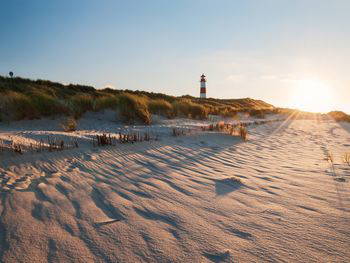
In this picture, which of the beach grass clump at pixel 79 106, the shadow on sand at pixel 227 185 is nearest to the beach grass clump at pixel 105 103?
the beach grass clump at pixel 79 106

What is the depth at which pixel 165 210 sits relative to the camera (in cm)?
253

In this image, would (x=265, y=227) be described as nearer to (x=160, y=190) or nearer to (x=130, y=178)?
(x=160, y=190)

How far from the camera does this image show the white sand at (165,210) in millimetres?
1853

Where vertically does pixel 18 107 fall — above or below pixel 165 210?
above

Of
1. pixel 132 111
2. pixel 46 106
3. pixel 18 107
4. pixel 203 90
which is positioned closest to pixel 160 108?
pixel 132 111

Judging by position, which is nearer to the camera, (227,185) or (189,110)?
(227,185)

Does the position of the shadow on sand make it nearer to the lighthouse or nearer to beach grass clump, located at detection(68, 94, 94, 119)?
beach grass clump, located at detection(68, 94, 94, 119)

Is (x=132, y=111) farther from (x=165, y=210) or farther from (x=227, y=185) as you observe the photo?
(x=165, y=210)

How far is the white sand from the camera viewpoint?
6.08ft

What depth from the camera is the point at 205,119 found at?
1390cm

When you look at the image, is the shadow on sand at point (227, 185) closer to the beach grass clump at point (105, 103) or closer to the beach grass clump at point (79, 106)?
the beach grass clump at point (79, 106)

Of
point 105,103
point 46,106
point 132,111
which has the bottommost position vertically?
point 132,111

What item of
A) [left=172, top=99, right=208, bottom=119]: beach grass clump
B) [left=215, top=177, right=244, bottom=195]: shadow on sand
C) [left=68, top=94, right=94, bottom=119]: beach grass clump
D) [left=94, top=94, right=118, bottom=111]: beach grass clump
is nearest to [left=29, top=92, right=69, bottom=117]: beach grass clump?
[left=68, top=94, right=94, bottom=119]: beach grass clump

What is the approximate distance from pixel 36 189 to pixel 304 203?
8.82 ft
